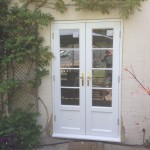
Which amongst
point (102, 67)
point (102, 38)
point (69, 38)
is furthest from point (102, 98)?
point (69, 38)

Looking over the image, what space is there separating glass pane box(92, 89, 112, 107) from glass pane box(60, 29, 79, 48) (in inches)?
38.6

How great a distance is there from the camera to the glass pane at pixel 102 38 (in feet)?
17.1

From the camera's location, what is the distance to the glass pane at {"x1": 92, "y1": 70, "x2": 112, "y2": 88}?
5340 millimetres

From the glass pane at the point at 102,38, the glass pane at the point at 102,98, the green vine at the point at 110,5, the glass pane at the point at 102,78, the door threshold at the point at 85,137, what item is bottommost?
the door threshold at the point at 85,137

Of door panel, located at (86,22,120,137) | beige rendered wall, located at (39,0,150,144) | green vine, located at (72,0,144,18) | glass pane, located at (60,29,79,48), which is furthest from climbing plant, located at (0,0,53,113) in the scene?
door panel, located at (86,22,120,137)

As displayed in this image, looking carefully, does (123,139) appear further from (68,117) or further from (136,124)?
(68,117)

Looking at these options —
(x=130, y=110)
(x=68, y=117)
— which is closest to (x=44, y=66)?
(x=68, y=117)

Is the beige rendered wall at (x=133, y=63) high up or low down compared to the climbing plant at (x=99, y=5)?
down

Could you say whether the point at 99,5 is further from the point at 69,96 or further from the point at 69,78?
the point at 69,96

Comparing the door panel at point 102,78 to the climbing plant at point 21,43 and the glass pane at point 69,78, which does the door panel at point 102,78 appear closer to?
the glass pane at point 69,78

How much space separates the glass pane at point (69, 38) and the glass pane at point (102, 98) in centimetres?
98

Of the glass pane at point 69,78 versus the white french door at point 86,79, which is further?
the glass pane at point 69,78

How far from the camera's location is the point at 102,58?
5.32m

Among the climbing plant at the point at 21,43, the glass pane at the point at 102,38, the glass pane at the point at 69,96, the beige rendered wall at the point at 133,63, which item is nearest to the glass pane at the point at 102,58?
the glass pane at the point at 102,38
